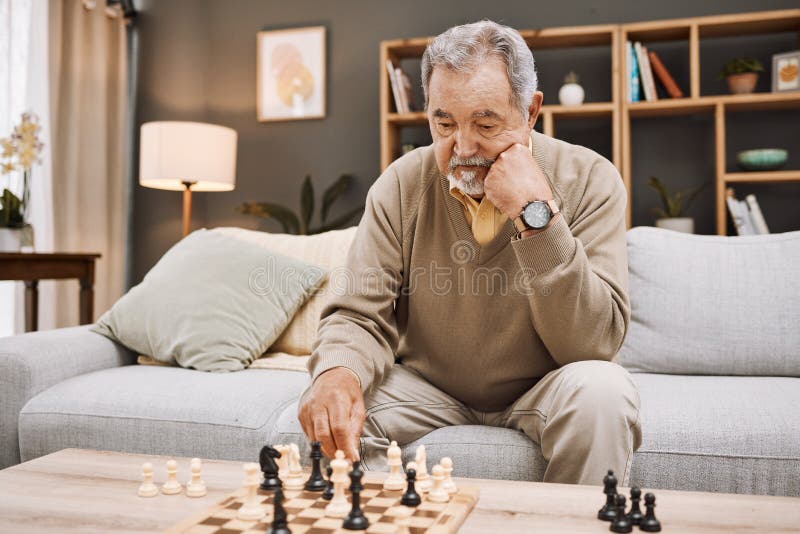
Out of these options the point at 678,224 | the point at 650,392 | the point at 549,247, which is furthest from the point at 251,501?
the point at 678,224

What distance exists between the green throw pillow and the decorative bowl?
225 cm

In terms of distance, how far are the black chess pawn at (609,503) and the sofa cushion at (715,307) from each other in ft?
3.84

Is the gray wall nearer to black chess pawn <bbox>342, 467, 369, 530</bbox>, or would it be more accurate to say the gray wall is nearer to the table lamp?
the table lamp

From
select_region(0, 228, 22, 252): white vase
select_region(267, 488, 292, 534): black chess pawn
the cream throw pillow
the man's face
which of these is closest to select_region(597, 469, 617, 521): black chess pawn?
select_region(267, 488, 292, 534): black chess pawn

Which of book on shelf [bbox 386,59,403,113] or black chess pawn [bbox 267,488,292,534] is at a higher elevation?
book on shelf [bbox 386,59,403,113]

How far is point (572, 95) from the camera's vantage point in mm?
3402

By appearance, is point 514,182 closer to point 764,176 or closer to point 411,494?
point 411,494

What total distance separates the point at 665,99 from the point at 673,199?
510 millimetres

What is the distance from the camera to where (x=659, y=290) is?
199cm

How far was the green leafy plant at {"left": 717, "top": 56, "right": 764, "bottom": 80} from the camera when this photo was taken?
3.21 metres

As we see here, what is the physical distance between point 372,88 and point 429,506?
338cm

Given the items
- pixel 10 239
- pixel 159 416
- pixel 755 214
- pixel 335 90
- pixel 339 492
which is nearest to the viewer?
pixel 339 492

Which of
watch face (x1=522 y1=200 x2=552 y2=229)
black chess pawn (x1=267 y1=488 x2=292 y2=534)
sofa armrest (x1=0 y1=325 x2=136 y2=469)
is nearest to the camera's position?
black chess pawn (x1=267 y1=488 x2=292 y2=534)

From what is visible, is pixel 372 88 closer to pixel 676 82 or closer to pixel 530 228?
pixel 676 82
